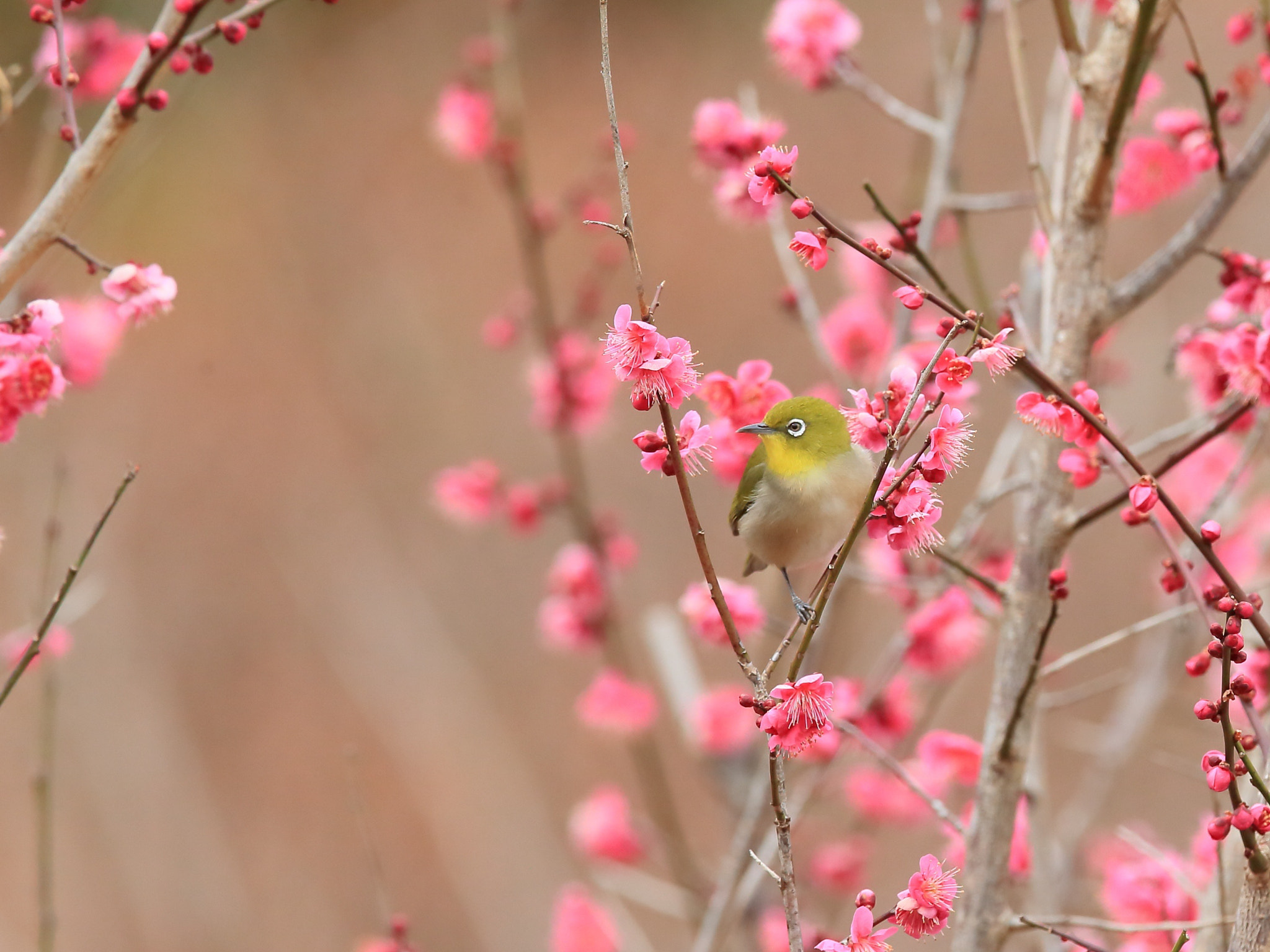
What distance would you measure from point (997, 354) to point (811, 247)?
226mm

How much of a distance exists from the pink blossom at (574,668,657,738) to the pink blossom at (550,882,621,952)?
0.45 m

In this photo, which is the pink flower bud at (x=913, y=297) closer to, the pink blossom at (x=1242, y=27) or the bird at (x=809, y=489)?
the bird at (x=809, y=489)

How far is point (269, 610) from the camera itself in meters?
7.48

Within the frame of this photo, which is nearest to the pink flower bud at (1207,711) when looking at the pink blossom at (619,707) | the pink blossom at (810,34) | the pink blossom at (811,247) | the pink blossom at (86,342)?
the pink blossom at (811,247)

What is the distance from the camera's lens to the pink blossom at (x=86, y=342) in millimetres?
2270

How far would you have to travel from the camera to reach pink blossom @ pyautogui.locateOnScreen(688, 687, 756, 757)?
2.91 m

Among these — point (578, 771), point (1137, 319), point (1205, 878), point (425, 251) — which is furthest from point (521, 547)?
point (1205, 878)

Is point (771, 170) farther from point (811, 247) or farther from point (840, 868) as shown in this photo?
point (840, 868)

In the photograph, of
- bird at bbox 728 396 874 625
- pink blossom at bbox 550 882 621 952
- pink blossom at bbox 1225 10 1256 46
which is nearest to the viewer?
pink blossom at bbox 1225 10 1256 46

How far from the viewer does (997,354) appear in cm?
119

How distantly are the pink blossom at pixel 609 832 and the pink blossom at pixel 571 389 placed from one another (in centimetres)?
109

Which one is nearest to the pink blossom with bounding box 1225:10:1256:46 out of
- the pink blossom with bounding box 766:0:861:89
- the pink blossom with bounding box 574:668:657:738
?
the pink blossom with bounding box 766:0:861:89

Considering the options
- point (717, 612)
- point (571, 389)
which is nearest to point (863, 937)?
point (717, 612)

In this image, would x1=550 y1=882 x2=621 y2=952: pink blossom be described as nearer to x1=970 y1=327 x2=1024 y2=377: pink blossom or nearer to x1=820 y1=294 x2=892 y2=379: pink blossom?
x1=820 y1=294 x2=892 y2=379: pink blossom
